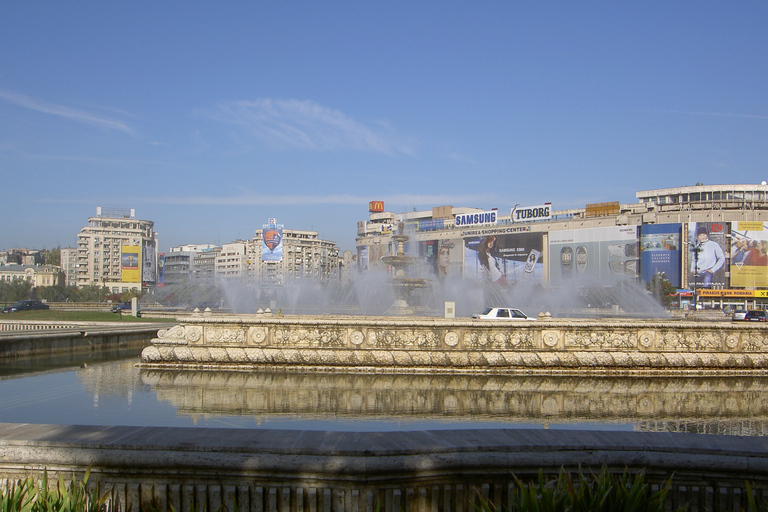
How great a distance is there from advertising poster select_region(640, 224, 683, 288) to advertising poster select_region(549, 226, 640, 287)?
126 cm

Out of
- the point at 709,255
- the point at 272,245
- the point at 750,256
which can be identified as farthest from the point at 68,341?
the point at 272,245

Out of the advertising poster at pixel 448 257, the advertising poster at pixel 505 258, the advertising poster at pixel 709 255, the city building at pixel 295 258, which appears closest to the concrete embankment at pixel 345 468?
the advertising poster at pixel 709 255

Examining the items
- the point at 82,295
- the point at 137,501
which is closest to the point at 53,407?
the point at 137,501

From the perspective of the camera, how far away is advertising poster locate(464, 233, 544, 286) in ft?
350

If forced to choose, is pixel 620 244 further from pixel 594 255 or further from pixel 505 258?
pixel 505 258

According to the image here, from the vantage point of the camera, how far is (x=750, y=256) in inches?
3447

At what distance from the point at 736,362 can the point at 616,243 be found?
8660cm

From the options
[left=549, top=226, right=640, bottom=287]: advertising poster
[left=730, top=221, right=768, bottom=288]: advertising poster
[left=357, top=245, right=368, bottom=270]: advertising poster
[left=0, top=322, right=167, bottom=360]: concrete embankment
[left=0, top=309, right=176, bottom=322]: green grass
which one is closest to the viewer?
[left=0, top=322, right=167, bottom=360]: concrete embankment

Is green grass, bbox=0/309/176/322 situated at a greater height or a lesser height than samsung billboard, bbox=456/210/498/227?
lesser

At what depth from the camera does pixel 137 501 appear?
390cm

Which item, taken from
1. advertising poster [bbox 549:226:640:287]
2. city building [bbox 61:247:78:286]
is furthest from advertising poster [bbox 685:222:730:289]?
city building [bbox 61:247:78:286]

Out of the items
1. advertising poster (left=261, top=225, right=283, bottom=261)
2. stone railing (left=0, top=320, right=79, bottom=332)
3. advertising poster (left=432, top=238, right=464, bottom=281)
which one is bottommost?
stone railing (left=0, top=320, right=79, bottom=332)

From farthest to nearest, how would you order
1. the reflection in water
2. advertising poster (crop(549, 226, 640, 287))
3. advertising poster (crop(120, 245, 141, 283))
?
1. advertising poster (crop(120, 245, 141, 283))
2. advertising poster (crop(549, 226, 640, 287))
3. the reflection in water

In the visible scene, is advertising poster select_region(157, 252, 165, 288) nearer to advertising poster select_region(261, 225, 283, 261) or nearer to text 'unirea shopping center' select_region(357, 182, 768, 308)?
advertising poster select_region(261, 225, 283, 261)
